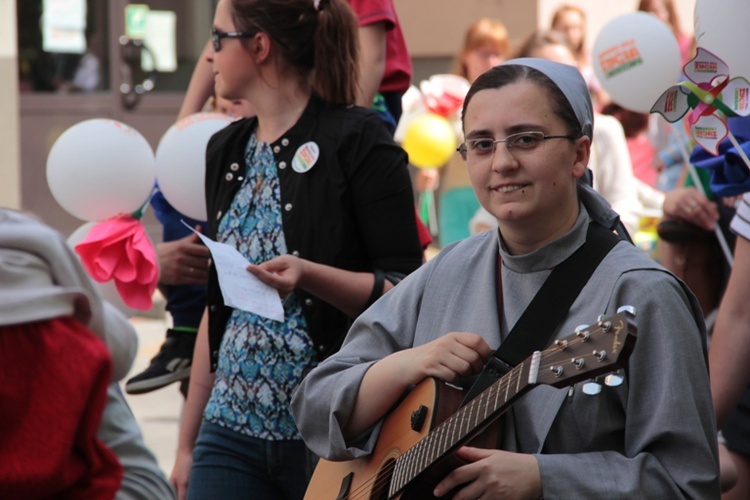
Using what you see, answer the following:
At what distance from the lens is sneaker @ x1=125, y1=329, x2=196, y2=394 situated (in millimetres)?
3709

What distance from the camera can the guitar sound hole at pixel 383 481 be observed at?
2.35m

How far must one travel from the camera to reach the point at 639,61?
171 inches

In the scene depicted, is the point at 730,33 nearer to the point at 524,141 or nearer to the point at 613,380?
the point at 524,141

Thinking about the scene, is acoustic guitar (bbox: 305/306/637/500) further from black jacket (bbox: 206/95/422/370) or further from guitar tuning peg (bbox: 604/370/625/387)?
black jacket (bbox: 206/95/422/370)

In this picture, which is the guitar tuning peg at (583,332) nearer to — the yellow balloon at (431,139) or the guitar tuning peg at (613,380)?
the guitar tuning peg at (613,380)

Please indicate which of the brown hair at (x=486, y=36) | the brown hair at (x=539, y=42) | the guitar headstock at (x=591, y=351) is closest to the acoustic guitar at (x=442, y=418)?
the guitar headstock at (x=591, y=351)

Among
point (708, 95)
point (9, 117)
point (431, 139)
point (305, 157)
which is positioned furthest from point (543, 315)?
point (9, 117)

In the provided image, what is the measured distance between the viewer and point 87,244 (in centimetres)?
343

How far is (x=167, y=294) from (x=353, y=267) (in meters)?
1.02

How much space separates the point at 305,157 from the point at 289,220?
17 cm

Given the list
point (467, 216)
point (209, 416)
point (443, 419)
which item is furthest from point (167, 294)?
point (467, 216)

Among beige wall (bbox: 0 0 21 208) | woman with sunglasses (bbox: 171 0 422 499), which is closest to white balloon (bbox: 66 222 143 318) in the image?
woman with sunglasses (bbox: 171 0 422 499)

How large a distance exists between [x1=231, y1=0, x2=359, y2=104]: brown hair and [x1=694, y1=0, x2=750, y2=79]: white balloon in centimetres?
90

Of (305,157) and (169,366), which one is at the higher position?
(305,157)
